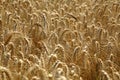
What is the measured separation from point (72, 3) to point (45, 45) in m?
2.25

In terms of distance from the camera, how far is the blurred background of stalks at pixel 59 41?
2740 mm

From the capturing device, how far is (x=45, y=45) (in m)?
3.27

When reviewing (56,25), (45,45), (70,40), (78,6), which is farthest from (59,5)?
(45,45)

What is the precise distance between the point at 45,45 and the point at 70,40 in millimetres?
556

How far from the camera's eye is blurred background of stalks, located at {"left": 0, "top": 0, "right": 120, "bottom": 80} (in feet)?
8.99

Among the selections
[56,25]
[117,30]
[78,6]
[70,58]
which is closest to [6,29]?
[56,25]

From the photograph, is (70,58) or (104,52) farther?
(104,52)

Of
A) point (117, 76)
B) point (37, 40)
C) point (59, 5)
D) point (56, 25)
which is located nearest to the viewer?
point (117, 76)

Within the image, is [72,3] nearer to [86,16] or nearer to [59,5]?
[59,5]

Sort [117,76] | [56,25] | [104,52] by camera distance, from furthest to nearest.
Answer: [56,25]
[104,52]
[117,76]

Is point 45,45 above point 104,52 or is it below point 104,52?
above

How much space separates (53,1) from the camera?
17.9 ft

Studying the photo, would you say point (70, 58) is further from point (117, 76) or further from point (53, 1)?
point (53, 1)

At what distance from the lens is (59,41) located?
3.58 m
